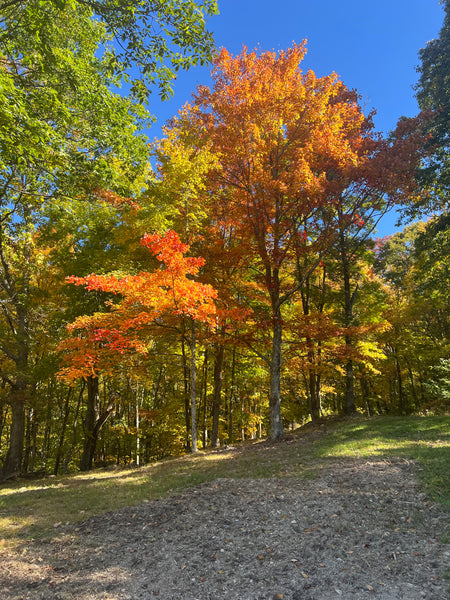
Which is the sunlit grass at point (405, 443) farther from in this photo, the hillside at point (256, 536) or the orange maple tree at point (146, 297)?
the orange maple tree at point (146, 297)

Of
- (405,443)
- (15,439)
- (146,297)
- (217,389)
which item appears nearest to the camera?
(405,443)

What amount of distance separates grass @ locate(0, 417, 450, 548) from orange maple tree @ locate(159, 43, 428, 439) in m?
2.50

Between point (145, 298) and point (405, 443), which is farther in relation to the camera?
point (145, 298)

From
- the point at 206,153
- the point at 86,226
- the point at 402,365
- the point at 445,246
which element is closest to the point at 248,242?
the point at 206,153

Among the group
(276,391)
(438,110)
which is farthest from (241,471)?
(438,110)

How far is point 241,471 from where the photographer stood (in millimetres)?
7465

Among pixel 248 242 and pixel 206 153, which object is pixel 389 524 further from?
pixel 206 153

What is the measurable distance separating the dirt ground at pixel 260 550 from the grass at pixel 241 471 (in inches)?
21.1

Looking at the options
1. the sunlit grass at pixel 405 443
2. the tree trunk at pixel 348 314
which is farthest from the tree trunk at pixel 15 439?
the tree trunk at pixel 348 314

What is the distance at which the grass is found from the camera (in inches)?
221

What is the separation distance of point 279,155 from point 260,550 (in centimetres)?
1125

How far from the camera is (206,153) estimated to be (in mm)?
11047

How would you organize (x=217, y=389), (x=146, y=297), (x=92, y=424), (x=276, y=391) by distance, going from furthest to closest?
(x=92, y=424)
(x=217, y=389)
(x=276, y=391)
(x=146, y=297)

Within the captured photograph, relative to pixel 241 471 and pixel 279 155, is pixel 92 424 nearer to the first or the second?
pixel 241 471
